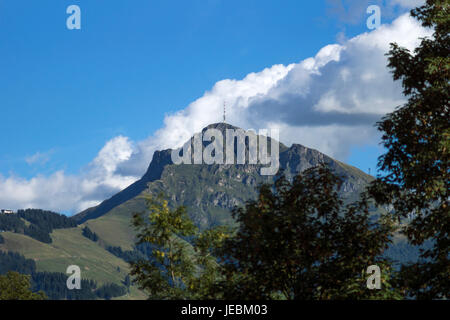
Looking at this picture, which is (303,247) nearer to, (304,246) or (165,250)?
(304,246)

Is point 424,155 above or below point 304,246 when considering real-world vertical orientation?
above

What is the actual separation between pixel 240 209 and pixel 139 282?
13.7 m

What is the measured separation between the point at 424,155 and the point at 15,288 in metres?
98.8

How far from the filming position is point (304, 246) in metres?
20.8

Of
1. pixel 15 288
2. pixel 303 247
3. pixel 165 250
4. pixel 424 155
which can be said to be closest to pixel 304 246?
pixel 303 247

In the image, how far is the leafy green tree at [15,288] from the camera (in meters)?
104

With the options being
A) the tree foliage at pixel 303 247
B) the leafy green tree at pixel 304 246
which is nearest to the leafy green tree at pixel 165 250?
the tree foliage at pixel 303 247

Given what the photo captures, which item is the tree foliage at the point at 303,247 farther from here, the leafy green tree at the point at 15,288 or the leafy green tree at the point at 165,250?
the leafy green tree at the point at 15,288

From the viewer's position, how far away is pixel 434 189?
24156mm

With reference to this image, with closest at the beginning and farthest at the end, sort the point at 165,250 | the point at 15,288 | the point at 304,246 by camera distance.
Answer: the point at 304,246, the point at 165,250, the point at 15,288

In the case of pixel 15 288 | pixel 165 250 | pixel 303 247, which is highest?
pixel 165 250

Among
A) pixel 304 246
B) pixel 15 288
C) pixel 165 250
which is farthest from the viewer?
pixel 15 288

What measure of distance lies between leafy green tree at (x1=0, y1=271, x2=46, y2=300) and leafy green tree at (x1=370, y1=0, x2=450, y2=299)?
89417 millimetres
